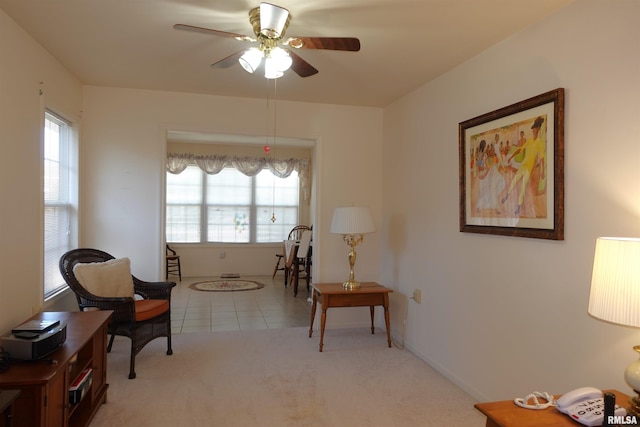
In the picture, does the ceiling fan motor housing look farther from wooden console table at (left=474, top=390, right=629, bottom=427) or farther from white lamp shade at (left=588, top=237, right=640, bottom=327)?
wooden console table at (left=474, top=390, right=629, bottom=427)

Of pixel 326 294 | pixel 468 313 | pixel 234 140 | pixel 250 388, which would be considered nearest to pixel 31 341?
pixel 250 388

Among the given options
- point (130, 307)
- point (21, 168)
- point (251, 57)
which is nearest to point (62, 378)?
point (130, 307)

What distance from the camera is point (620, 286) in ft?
4.62

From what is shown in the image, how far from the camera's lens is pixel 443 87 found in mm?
3404

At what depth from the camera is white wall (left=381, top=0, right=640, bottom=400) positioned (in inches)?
76.5

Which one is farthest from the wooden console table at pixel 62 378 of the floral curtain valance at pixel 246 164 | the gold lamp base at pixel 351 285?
the floral curtain valance at pixel 246 164

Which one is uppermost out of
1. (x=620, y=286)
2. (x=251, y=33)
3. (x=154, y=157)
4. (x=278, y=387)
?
(x=251, y=33)

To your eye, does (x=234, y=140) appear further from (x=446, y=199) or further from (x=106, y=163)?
(x=446, y=199)

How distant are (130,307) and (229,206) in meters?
4.98

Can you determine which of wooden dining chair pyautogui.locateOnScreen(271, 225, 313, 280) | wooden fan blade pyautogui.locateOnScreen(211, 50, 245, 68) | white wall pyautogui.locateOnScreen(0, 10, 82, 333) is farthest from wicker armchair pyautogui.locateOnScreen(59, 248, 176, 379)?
wooden dining chair pyautogui.locateOnScreen(271, 225, 313, 280)

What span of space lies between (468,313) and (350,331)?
1670 mm

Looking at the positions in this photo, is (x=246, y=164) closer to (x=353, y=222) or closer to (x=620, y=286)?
(x=353, y=222)

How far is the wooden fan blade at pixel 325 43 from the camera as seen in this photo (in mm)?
2107

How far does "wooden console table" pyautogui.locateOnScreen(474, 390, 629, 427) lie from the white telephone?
3 cm
